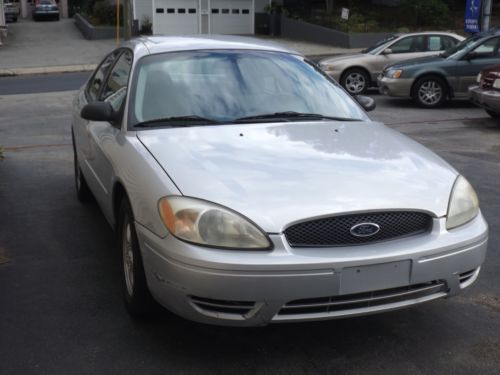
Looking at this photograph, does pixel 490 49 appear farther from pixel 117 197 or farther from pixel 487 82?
pixel 117 197

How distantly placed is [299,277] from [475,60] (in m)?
11.2

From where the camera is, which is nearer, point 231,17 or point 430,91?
point 430,91

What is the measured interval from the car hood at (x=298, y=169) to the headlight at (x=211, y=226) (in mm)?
46

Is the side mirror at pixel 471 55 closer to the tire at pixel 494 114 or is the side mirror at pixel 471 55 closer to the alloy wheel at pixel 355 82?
the tire at pixel 494 114

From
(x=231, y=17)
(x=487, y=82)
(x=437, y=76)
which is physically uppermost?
(x=231, y=17)

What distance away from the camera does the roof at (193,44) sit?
192 inches

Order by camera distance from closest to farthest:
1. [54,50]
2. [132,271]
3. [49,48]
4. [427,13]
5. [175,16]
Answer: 1. [132,271]
2. [54,50]
3. [49,48]
4. [427,13]
5. [175,16]

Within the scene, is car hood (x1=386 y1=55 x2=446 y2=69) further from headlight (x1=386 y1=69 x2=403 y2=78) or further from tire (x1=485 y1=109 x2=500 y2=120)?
tire (x1=485 y1=109 x2=500 y2=120)

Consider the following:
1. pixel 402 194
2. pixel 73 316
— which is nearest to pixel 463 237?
pixel 402 194

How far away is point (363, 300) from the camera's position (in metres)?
3.24

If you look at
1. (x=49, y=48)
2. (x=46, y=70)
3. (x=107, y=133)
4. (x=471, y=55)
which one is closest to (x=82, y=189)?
(x=107, y=133)

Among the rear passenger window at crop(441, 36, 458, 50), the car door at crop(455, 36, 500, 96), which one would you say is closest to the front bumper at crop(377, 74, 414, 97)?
the car door at crop(455, 36, 500, 96)

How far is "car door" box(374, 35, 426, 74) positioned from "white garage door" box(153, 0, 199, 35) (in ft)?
61.9

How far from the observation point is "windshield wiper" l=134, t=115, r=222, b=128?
427 cm
